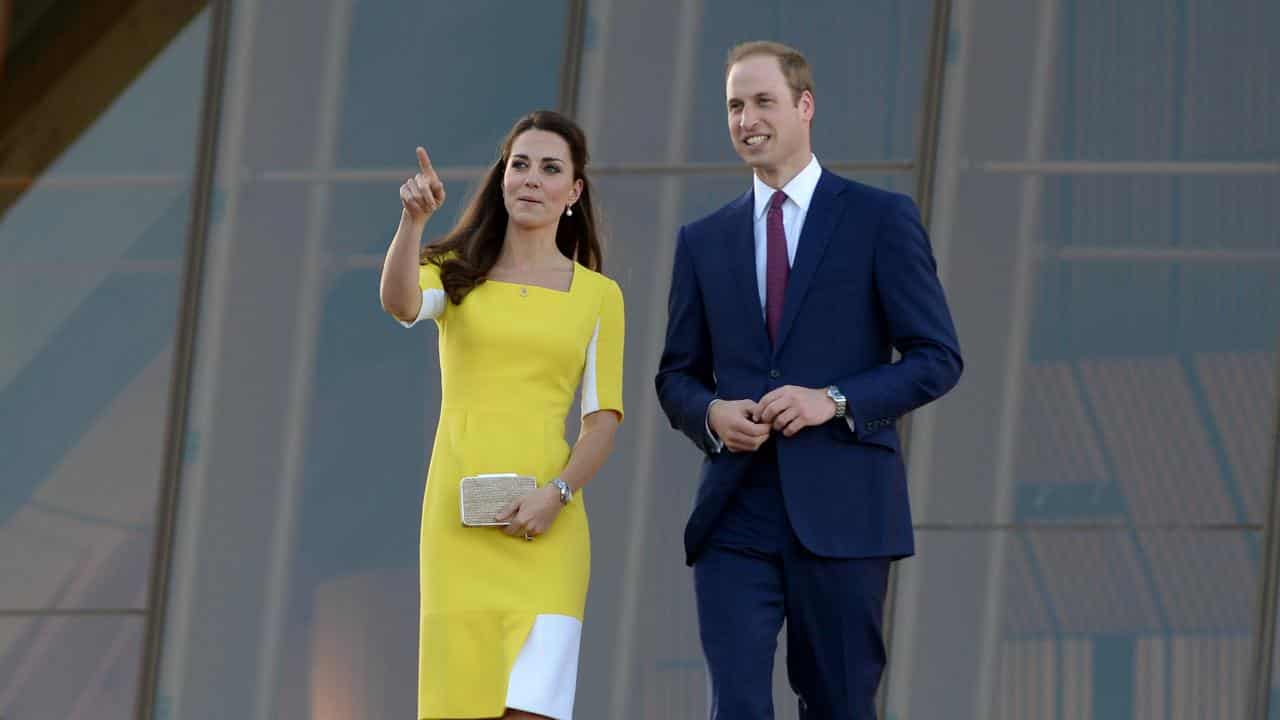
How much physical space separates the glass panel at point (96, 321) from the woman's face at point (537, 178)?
3322 mm

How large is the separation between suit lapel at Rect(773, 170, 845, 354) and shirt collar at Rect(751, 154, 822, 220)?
0.02 meters

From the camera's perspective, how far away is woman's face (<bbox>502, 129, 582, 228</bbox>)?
350 centimetres

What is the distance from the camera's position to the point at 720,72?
6.10 m

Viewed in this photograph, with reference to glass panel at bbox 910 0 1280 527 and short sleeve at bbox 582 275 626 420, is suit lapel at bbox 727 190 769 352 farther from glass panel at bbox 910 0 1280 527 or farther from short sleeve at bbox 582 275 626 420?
glass panel at bbox 910 0 1280 527

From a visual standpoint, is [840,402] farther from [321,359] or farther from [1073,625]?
[321,359]

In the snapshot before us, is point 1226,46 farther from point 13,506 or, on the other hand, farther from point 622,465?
point 13,506

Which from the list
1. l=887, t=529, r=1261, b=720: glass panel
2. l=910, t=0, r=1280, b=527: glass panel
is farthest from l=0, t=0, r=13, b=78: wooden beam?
l=887, t=529, r=1261, b=720: glass panel

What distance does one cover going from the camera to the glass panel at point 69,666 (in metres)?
6.31

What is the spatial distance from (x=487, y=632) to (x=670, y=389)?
60cm

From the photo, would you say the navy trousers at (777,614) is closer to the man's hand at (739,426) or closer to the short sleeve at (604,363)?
the man's hand at (739,426)

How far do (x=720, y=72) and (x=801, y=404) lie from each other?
3.23 metres

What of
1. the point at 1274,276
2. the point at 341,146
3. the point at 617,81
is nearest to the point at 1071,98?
the point at 1274,276

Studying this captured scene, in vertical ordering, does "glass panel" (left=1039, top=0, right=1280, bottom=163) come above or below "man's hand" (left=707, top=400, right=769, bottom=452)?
above

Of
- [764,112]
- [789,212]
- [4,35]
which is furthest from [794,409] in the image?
[4,35]
